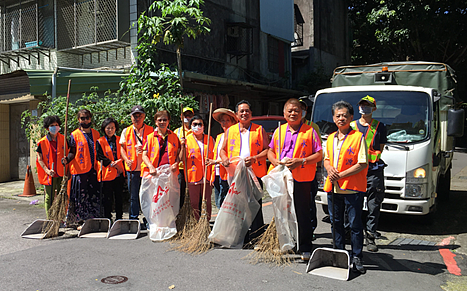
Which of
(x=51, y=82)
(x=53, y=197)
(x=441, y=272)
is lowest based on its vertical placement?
(x=441, y=272)

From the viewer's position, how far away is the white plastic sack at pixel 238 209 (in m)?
5.16

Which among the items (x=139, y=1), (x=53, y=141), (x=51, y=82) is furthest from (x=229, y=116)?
(x=139, y=1)

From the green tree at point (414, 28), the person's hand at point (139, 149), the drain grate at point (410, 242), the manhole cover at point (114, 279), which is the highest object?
the green tree at point (414, 28)

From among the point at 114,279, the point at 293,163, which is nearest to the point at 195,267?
the point at 114,279

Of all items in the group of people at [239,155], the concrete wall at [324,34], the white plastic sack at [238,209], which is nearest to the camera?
the group of people at [239,155]

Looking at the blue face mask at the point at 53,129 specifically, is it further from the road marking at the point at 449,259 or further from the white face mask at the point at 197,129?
the road marking at the point at 449,259

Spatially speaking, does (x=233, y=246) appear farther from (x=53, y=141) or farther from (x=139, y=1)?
(x=139, y=1)

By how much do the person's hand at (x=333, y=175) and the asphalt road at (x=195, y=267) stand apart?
1047 millimetres

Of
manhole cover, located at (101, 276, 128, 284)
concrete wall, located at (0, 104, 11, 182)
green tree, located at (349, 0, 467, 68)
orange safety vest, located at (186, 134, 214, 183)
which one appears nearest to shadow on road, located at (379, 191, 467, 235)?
orange safety vest, located at (186, 134, 214, 183)

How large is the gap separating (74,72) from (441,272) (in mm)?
9953

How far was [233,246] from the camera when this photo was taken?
17.4 ft

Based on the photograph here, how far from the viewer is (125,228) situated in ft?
19.9

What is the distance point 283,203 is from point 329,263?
828 mm

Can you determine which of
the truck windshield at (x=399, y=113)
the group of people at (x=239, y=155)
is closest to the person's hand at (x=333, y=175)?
the group of people at (x=239, y=155)
